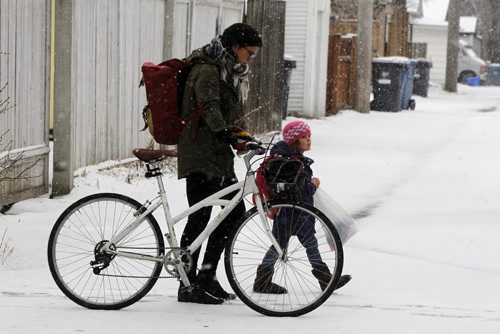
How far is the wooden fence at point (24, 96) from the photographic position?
888 cm

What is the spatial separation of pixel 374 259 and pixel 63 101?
3299mm

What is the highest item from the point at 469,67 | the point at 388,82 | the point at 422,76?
the point at 388,82

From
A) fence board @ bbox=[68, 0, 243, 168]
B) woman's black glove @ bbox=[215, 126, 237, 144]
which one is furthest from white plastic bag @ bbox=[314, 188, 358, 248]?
fence board @ bbox=[68, 0, 243, 168]

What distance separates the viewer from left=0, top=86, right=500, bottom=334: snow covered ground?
5848 millimetres

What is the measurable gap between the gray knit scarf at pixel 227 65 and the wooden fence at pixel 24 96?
274 cm

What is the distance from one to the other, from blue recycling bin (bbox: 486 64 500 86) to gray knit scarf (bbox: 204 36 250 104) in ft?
167

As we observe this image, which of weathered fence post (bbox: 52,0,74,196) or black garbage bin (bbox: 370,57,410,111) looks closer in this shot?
weathered fence post (bbox: 52,0,74,196)

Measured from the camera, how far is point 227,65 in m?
6.22

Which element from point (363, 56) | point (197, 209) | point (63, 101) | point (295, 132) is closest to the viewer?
point (197, 209)

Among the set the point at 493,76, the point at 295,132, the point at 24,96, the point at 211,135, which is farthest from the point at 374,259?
the point at 493,76

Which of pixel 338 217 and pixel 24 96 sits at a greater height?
pixel 24 96

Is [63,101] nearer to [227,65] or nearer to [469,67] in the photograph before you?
[227,65]

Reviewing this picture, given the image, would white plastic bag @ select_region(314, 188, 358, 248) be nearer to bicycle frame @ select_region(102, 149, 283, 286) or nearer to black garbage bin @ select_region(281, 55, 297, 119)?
bicycle frame @ select_region(102, 149, 283, 286)

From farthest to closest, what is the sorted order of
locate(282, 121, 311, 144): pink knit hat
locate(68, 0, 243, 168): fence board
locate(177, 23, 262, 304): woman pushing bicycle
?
locate(68, 0, 243, 168): fence board < locate(282, 121, 311, 144): pink knit hat < locate(177, 23, 262, 304): woman pushing bicycle
